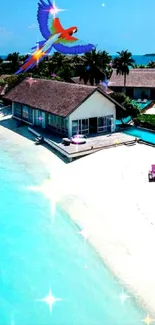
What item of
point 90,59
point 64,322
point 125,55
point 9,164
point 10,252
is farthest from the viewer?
point 125,55

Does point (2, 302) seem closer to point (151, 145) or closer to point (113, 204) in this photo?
point (113, 204)

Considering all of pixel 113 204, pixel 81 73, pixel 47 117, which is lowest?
pixel 113 204

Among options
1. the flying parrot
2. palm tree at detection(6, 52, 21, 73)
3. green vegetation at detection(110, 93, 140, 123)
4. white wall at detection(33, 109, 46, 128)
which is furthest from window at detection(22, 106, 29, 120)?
palm tree at detection(6, 52, 21, 73)

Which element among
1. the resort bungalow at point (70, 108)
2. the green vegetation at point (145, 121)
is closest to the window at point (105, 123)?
the resort bungalow at point (70, 108)

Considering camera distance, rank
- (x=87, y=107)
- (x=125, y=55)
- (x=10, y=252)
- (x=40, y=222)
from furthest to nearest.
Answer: (x=125, y=55) < (x=87, y=107) < (x=40, y=222) < (x=10, y=252)

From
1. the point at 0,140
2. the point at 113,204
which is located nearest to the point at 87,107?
the point at 0,140

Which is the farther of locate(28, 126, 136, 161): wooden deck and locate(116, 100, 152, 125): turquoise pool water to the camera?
locate(116, 100, 152, 125): turquoise pool water

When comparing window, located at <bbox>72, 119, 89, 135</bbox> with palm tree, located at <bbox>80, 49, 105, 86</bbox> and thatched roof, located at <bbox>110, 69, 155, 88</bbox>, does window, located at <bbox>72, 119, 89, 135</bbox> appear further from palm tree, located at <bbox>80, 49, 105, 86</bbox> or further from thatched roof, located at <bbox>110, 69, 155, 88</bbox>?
thatched roof, located at <bbox>110, 69, 155, 88</bbox>
